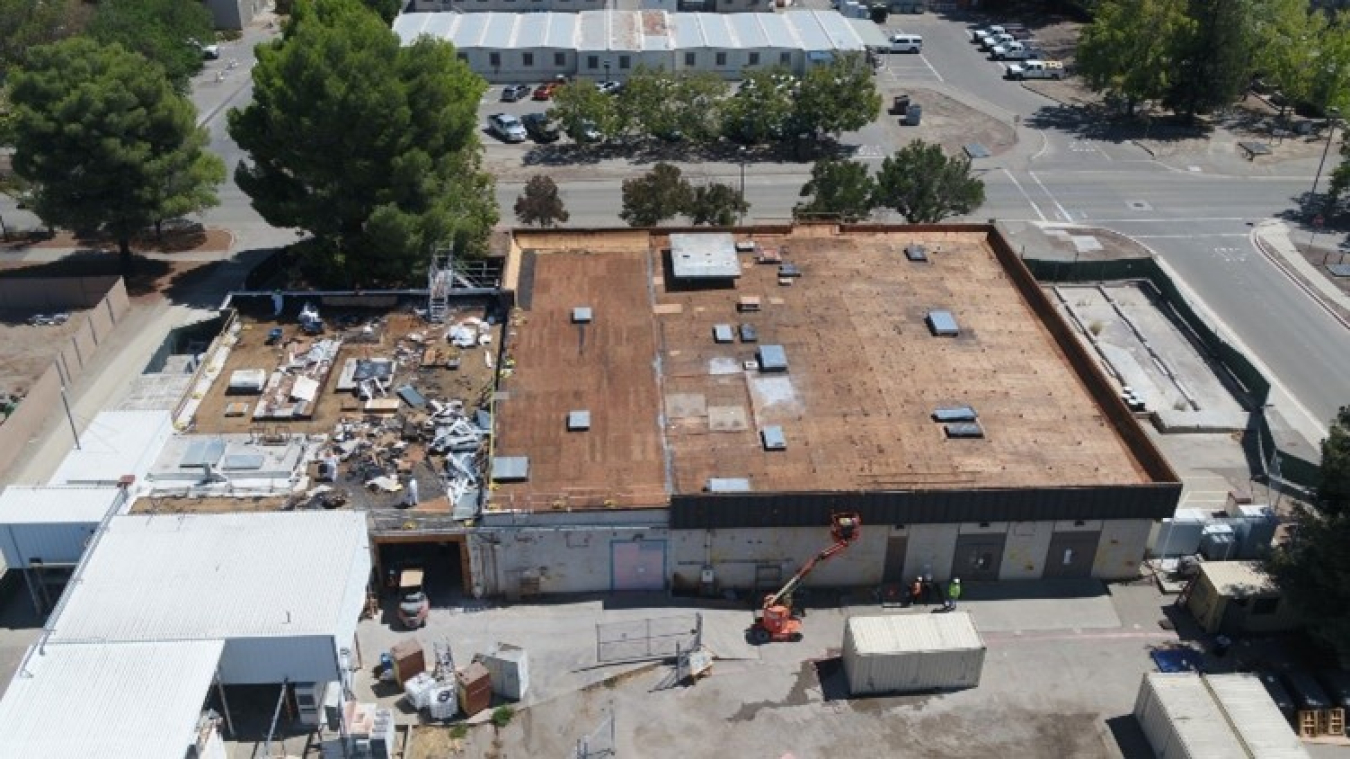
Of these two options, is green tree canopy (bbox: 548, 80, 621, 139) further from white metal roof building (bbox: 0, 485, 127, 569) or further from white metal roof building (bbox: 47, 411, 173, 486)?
white metal roof building (bbox: 0, 485, 127, 569)

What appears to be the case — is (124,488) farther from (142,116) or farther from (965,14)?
(965,14)

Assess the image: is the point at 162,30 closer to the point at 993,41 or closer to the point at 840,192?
the point at 840,192

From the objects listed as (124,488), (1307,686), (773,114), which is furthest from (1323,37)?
(124,488)

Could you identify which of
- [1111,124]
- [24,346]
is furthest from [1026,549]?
[1111,124]

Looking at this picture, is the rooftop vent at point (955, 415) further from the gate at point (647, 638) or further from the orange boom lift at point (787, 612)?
the gate at point (647, 638)

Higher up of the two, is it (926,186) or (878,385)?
(926,186)

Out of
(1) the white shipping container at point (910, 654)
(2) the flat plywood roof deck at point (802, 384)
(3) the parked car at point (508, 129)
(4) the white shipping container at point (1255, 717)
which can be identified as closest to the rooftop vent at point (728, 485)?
(2) the flat plywood roof deck at point (802, 384)

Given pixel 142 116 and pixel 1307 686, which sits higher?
pixel 142 116
